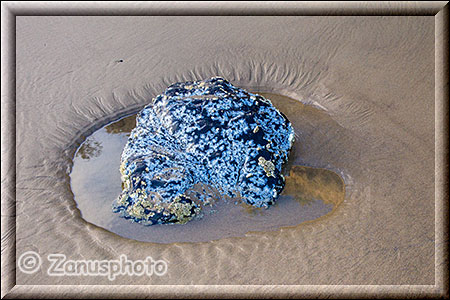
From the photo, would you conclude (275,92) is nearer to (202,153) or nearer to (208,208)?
(202,153)

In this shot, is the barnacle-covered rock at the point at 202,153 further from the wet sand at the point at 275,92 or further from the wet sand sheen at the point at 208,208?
the wet sand at the point at 275,92

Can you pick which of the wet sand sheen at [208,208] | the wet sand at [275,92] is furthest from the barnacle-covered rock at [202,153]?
the wet sand at [275,92]

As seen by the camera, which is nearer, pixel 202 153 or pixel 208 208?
pixel 208 208

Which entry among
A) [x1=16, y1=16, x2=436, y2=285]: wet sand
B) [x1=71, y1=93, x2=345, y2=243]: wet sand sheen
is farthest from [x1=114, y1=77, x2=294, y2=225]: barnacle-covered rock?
[x1=16, y1=16, x2=436, y2=285]: wet sand

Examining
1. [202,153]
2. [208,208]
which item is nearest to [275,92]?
[202,153]

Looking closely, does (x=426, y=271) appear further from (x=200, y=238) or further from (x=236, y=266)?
(x=200, y=238)

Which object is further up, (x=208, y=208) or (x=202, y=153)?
(x=202, y=153)

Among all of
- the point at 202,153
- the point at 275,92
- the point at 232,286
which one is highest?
the point at 275,92
